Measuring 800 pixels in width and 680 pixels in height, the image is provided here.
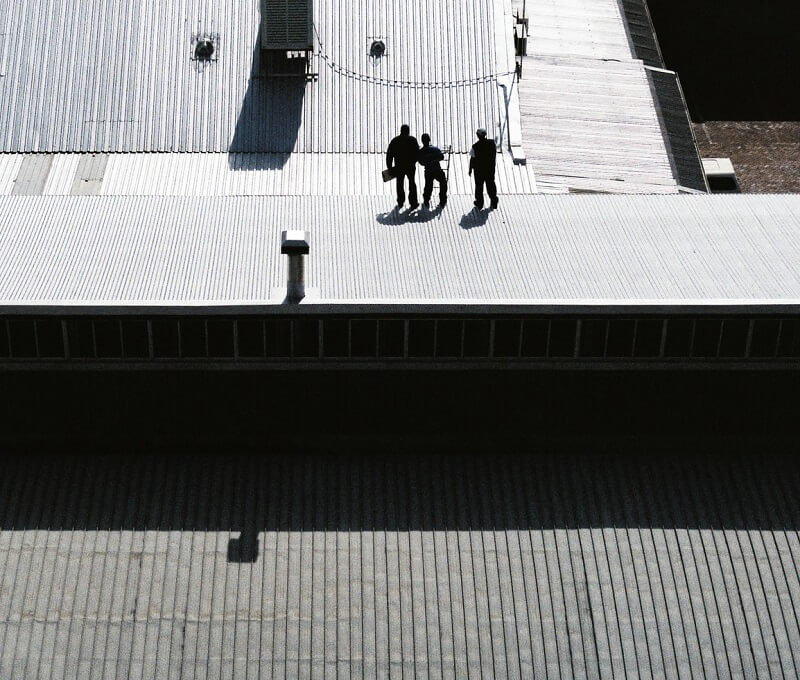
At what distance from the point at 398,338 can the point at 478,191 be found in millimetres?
6113

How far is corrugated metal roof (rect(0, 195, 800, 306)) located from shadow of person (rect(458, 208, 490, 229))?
0.23 ft

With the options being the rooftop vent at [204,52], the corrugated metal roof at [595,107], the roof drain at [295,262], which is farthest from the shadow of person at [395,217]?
the rooftop vent at [204,52]

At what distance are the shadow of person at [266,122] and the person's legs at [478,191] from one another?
49.5 ft

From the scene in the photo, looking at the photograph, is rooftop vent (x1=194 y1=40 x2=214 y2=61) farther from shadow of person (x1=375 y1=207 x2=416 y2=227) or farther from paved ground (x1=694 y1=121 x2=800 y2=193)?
paved ground (x1=694 y1=121 x2=800 y2=193)

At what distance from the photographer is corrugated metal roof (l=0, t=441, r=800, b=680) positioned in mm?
28531

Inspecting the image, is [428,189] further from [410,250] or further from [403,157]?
[410,250]

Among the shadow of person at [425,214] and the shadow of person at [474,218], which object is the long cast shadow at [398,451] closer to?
the shadow of person at [474,218]

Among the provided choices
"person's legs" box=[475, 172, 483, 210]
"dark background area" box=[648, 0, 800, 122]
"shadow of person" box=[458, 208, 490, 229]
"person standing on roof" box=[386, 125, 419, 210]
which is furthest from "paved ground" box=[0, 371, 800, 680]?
"dark background area" box=[648, 0, 800, 122]

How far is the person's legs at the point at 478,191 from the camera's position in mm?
35344

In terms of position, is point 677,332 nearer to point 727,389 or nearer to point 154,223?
point 727,389

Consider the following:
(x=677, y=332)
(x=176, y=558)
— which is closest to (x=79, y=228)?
(x=176, y=558)

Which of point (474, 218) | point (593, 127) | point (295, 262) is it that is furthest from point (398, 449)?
point (593, 127)

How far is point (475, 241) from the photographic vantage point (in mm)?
33875

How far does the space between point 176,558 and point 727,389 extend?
45.2 ft
